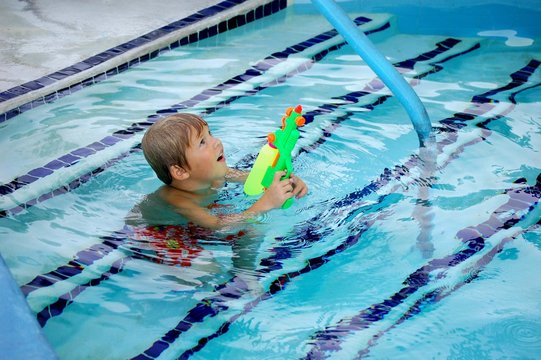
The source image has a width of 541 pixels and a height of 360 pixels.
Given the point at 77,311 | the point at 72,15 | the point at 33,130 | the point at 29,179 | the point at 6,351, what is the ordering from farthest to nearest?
the point at 72,15
the point at 33,130
the point at 29,179
the point at 77,311
the point at 6,351

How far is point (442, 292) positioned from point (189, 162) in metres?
0.96

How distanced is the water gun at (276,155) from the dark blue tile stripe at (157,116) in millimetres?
842

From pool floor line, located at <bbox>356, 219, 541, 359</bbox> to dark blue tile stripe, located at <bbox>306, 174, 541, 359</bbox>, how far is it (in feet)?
0.05

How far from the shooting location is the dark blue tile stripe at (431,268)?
2.48 m

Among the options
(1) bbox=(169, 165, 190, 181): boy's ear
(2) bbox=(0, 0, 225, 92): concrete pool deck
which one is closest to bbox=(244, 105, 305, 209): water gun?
(1) bbox=(169, 165, 190, 181): boy's ear

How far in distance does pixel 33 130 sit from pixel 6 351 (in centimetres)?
211

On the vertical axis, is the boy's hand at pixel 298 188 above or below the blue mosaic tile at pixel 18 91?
below

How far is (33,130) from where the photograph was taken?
3.91 metres

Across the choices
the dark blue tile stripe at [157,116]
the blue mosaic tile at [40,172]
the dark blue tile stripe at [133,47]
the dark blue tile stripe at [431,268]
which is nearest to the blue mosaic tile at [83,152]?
the dark blue tile stripe at [157,116]

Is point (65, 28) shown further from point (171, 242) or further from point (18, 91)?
point (171, 242)

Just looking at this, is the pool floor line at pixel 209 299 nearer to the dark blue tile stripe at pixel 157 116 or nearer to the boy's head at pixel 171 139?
the boy's head at pixel 171 139

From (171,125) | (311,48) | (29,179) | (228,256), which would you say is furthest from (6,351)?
(311,48)

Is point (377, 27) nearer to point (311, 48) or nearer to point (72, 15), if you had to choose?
point (311, 48)

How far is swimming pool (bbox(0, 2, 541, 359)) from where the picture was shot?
253 centimetres
